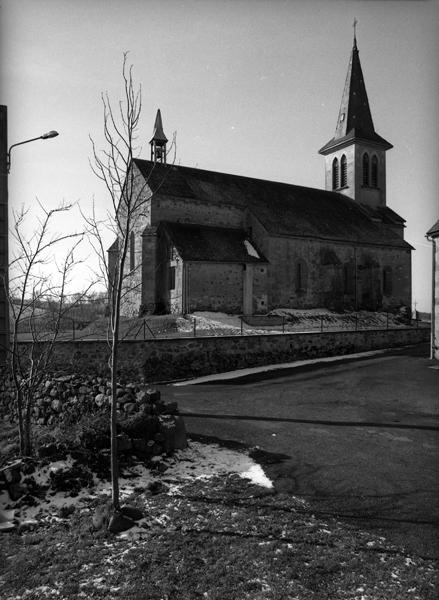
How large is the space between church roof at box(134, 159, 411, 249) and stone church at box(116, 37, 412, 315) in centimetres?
12

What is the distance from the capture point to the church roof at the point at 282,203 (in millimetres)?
31656

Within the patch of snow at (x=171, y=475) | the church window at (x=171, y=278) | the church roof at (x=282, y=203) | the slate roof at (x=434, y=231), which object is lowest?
the patch of snow at (x=171, y=475)

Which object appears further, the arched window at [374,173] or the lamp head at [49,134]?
the arched window at [374,173]

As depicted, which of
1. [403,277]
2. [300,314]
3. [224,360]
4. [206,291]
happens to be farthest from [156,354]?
[403,277]

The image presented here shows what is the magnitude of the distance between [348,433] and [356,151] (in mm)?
38588

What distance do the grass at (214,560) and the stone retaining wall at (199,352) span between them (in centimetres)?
847

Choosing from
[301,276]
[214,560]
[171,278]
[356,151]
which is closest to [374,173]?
[356,151]

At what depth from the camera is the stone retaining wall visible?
633 inches

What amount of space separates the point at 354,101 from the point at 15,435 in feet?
149

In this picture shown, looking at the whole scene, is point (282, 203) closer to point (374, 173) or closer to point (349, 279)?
point (349, 279)

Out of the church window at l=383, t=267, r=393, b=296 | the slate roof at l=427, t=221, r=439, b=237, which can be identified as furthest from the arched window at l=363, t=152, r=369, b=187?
the slate roof at l=427, t=221, r=439, b=237

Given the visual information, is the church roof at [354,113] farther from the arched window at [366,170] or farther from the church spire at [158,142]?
the church spire at [158,142]

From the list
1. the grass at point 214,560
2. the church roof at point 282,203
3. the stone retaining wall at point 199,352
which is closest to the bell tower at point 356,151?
the church roof at point 282,203

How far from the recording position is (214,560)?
498 cm
